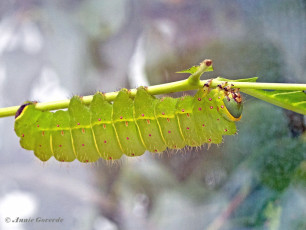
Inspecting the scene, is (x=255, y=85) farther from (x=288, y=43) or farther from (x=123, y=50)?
(x=123, y=50)

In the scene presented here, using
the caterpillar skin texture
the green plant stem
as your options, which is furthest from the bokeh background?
the green plant stem

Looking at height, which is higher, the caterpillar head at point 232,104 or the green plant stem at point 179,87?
the green plant stem at point 179,87

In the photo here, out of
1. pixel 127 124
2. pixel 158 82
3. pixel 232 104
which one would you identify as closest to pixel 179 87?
pixel 232 104

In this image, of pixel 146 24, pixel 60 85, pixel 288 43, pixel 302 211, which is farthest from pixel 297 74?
pixel 60 85

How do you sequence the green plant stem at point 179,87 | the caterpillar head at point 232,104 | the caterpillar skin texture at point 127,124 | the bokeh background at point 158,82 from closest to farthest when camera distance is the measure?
the green plant stem at point 179,87 < the caterpillar head at point 232,104 < the caterpillar skin texture at point 127,124 < the bokeh background at point 158,82

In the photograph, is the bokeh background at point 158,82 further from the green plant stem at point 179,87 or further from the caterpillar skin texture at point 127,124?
the green plant stem at point 179,87

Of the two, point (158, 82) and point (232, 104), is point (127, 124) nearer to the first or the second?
point (232, 104)

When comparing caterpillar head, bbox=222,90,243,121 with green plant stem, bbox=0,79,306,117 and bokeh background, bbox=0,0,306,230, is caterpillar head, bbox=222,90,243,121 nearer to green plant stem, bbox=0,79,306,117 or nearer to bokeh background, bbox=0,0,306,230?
green plant stem, bbox=0,79,306,117

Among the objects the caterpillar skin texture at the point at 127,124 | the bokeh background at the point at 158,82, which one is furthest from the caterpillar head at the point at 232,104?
the bokeh background at the point at 158,82
